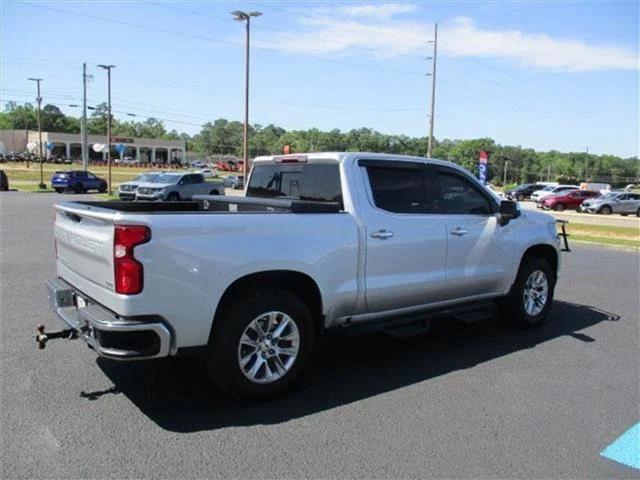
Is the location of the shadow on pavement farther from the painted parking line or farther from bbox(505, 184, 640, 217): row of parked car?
bbox(505, 184, 640, 217): row of parked car

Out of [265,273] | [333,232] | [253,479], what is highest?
[333,232]

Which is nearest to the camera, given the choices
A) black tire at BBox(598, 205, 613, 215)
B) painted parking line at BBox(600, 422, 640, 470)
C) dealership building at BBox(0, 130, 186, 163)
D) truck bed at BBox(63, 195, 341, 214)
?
painted parking line at BBox(600, 422, 640, 470)

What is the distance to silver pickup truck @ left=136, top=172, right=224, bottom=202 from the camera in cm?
2702

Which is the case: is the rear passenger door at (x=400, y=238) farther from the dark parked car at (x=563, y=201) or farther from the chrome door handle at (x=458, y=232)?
the dark parked car at (x=563, y=201)

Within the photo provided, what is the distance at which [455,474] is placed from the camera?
11.0ft

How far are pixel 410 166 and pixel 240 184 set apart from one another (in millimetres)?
42310

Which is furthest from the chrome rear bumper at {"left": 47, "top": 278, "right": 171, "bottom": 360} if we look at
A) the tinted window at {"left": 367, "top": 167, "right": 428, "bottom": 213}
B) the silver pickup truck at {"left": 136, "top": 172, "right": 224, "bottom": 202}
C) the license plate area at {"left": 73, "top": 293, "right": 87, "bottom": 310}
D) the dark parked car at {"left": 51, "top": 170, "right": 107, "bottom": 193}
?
the dark parked car at {"left": 51, "top": 170, "right": 107, "bottom": 193}

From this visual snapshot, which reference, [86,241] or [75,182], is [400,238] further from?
[75,182]

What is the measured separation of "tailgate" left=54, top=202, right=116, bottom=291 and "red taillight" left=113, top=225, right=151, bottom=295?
0.32 ft

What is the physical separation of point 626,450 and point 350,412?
1834 millimetres

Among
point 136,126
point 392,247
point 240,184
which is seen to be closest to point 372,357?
point 392,247

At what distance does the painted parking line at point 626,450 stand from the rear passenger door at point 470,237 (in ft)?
6.59

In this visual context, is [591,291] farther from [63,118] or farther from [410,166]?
[63,118]

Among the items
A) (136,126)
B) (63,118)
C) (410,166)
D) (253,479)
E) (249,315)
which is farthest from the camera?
(136,126)
